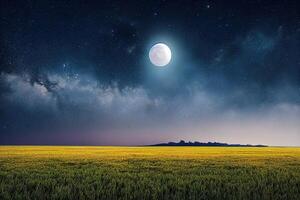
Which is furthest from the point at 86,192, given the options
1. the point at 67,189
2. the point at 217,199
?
the point at 217,199

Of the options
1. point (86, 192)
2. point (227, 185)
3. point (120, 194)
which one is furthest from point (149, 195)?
point (227, 185)

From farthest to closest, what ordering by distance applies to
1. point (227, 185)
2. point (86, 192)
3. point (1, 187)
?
point (227, 185) < point (1, 187) < point (86, 192)

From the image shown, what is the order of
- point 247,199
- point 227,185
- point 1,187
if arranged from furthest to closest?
point 227,185 → point 1,187 → point 247,199

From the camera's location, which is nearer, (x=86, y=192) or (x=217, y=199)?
(x=217, y=199)

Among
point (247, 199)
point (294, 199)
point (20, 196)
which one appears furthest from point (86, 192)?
point (294, 199)

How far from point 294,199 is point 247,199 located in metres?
1.28

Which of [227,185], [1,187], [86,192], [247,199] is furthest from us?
[227,185]

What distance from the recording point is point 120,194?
32.9ft

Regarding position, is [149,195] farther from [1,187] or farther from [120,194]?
[1,187]

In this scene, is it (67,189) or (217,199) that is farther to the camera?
(67,189)

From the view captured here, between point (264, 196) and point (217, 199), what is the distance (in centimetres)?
134

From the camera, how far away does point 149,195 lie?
32.0 feet

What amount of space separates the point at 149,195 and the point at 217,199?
180cm

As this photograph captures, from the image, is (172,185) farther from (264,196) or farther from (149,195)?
(264,196)
